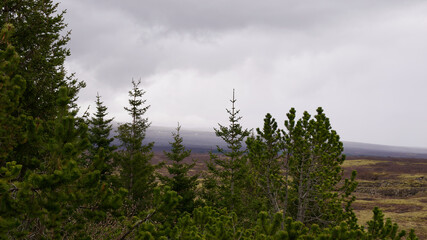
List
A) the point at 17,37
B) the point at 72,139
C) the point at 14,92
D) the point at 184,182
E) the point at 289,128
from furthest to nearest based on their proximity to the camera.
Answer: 1. the point at 184,182
2. the point at 17,37
3. the point at 289,128
4. the point at 14,92
5. the point at 72,139

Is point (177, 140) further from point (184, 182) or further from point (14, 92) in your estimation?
point (14, 92)

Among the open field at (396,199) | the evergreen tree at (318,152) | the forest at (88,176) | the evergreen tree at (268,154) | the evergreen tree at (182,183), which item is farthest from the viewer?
the open field at (396,199)

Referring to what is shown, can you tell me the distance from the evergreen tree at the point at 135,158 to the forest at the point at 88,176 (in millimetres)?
3682

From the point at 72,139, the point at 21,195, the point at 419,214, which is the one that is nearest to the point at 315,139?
the point at 72,139

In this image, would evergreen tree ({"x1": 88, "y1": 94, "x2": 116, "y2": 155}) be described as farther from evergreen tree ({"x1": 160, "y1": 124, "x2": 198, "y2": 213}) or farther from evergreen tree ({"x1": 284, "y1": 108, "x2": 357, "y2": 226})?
evergreen tree ({"x1": 284, "y1": 108, "x2": 357, "y2": 226})

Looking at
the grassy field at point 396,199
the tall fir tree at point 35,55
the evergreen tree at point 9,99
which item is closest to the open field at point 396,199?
the grassy field at point 396,199

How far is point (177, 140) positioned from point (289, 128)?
47.9 feet

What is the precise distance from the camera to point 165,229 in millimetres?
4219

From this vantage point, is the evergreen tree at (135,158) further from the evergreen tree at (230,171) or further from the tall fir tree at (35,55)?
the tall fir tree at (35,55)

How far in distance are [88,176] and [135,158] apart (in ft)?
59.7

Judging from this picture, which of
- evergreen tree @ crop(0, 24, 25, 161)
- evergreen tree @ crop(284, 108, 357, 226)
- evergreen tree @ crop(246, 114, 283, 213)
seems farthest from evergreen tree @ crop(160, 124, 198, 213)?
evergreen tree @ crop(0, 24, 25, 161)

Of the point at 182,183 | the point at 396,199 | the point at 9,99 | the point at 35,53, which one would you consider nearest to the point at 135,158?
the point at 182,183

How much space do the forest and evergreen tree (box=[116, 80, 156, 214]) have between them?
3682 millimetres

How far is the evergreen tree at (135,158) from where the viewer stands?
70.9ft
